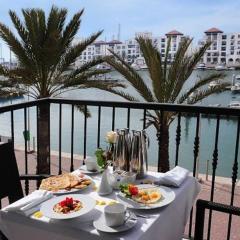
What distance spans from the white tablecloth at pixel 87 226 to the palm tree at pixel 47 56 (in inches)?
305

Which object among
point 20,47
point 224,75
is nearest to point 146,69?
point 224,75

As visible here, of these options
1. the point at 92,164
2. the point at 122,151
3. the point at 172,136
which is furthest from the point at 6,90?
the point at 172,136

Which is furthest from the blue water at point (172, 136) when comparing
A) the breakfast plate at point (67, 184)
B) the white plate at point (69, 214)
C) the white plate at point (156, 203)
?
the white plate at point (69, 214)

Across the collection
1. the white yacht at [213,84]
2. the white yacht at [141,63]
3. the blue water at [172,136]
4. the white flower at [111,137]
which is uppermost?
the white yacht at [141,63]

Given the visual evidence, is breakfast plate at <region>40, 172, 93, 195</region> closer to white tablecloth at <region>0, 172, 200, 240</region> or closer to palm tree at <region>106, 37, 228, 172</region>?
white tablecloth at <region>0, 172, 200, 240</region>

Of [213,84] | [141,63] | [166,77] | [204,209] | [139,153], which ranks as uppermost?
[141,63]

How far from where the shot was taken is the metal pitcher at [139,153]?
6.53ft

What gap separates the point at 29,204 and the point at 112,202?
410 mm

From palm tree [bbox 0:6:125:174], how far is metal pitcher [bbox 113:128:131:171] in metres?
7.50

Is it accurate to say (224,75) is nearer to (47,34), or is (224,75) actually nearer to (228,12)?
(47,34)

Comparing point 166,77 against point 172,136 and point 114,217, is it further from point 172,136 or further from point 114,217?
point 172,136

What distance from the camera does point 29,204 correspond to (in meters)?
1.63

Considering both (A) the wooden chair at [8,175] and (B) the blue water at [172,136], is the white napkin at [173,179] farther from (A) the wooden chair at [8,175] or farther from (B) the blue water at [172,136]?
(B) the blue water at [172,136]

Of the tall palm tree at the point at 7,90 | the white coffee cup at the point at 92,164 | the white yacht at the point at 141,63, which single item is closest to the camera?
the white coffee cup at the point at 92,164
